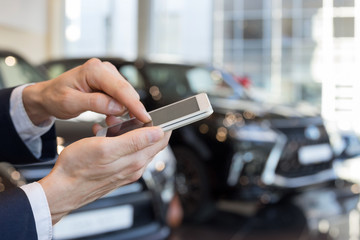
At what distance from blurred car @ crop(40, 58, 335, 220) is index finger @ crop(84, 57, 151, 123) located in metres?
2.19

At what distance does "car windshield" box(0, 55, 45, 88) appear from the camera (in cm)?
202

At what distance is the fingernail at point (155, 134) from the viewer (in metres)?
0.69

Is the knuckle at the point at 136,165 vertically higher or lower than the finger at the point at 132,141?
lower

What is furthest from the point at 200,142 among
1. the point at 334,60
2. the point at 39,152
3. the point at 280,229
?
the point at 334,60

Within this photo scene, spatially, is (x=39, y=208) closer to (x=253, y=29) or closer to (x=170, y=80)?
(x=170, y=80)

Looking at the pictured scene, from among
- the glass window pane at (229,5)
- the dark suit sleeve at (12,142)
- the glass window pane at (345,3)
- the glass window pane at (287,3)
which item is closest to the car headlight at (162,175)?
the dark suit sleeve at (12,142)

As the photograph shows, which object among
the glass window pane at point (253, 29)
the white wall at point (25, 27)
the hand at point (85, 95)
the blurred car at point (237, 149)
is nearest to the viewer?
the hand at point (85, 95)

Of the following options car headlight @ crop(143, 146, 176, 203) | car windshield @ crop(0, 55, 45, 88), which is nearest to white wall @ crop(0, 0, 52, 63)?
car windshield @ crop(0, 55, 45, 88)

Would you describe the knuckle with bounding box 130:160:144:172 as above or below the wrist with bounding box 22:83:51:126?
below

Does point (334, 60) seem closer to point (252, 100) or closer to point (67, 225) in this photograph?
point (252, 100)

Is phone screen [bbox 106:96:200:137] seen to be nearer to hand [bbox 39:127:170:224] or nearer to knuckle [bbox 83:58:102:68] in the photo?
hand [bbox 39:127:170:224]

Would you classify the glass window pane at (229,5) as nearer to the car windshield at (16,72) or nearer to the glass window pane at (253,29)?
the glass window pane at (253,29)

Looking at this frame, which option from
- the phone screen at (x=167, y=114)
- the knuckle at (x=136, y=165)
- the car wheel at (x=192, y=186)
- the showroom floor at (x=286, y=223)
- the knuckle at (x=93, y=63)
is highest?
the knuckle at (x=93, y=63)

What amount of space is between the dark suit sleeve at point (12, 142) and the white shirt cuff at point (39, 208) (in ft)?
1.14
